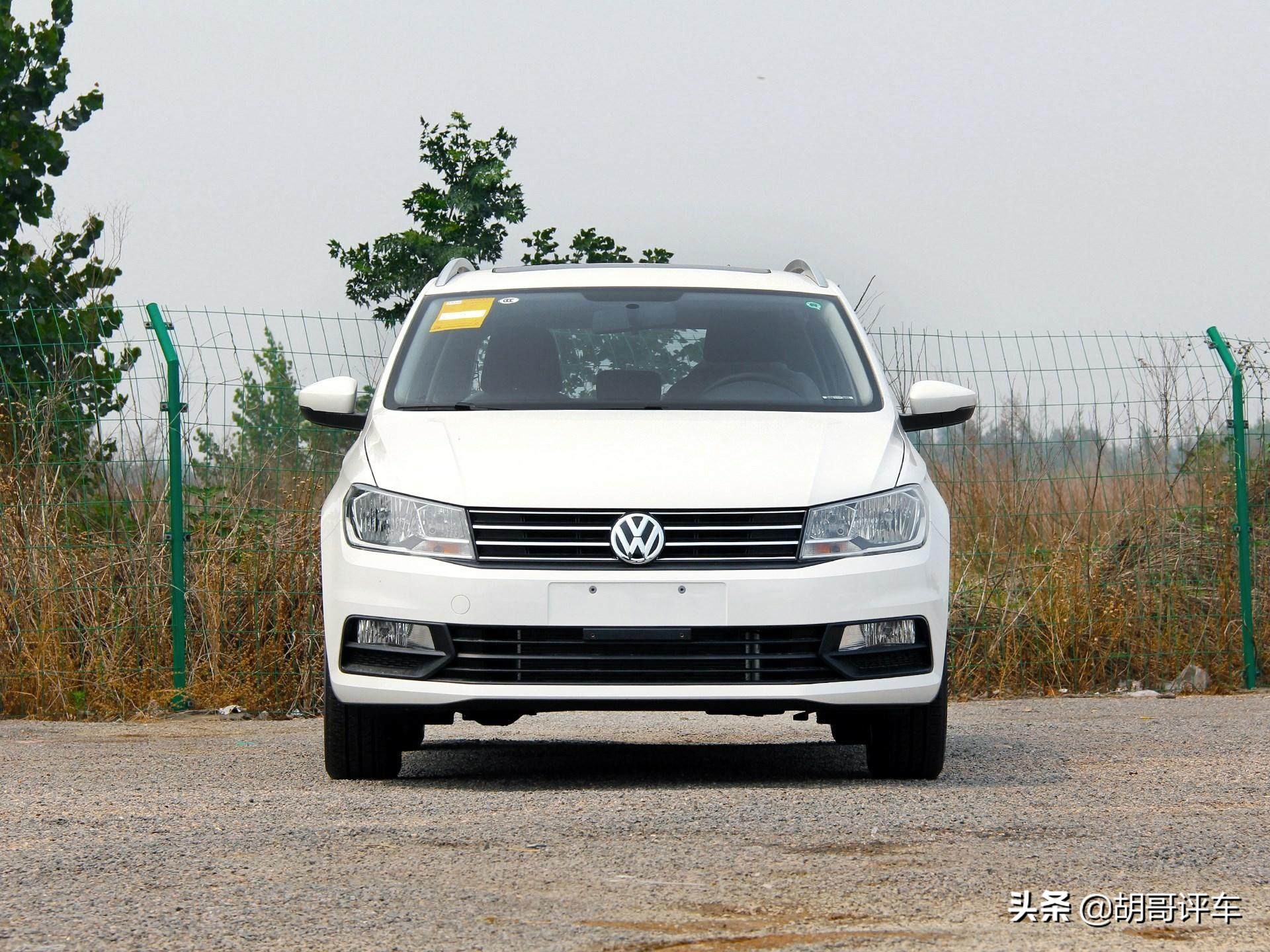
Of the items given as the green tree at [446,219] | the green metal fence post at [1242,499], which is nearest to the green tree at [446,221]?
the green tree at [446,219]

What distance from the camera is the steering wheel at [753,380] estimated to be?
649cm

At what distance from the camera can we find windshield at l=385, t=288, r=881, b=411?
6395mm

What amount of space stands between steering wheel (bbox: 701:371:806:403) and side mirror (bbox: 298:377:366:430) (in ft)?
4.42

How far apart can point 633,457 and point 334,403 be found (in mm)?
1441

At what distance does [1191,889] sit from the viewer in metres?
4.03

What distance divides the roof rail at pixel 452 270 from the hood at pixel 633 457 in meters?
1.28

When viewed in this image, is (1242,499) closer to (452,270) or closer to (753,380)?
(753,380)

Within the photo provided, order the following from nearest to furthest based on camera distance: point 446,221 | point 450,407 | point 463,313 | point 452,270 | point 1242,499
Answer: point 450,407, point 463,313, point 452,270, point 1242,499, point 446,221

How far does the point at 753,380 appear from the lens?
21.4 ft

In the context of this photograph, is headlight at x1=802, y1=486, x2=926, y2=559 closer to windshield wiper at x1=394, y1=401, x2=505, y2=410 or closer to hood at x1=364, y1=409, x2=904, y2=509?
hood at x1=364, y1=409, x2=904, y2=509

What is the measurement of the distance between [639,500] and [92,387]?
5355mm

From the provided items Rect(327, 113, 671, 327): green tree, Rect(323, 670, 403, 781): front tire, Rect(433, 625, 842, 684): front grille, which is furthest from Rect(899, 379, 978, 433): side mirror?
Rect(327, 113, 671, 327): green tree

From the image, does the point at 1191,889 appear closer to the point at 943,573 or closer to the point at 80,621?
the point at 943,573

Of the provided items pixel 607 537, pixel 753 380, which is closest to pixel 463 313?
pixel 753 380
